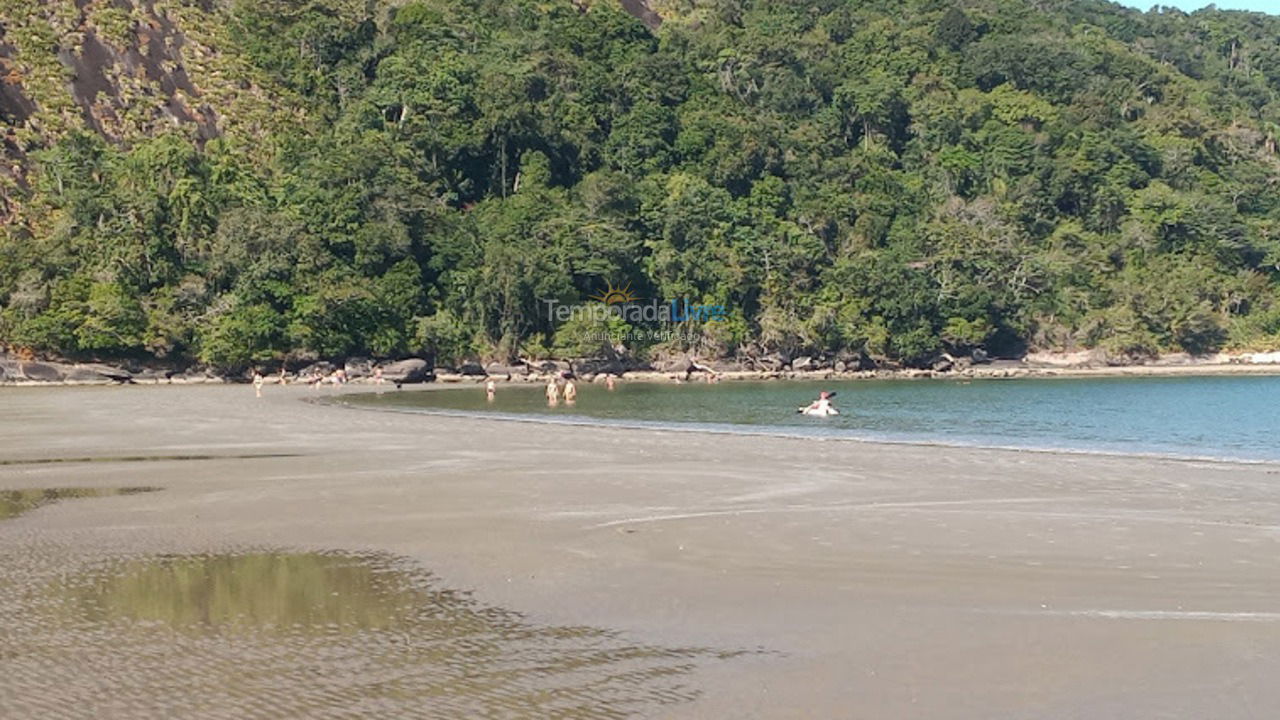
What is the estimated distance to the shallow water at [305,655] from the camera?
823cm

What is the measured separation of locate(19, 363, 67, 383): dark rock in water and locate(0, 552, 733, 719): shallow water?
65.1 metres

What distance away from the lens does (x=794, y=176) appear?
380 feet

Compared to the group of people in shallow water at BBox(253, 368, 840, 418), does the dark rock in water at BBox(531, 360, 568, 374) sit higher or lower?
higher

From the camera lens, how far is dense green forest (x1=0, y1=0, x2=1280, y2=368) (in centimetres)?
8100

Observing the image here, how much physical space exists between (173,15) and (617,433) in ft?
333

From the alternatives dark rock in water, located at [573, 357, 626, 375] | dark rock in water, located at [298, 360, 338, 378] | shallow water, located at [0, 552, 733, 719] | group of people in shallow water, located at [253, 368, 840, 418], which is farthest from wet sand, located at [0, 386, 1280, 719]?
dark rock in water, located at [573, 357, 626, 375]

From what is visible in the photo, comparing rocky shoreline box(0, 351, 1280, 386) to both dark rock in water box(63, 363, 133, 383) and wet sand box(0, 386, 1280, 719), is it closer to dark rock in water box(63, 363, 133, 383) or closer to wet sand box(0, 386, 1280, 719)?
dark rock in water box(63, 363, 133, 383)

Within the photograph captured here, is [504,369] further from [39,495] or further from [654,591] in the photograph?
[654,591]

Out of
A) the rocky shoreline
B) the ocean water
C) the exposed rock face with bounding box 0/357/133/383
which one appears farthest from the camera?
the rocky shoreline

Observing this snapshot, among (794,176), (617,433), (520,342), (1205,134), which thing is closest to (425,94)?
(520,342)

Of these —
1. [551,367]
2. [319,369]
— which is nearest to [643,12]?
[551,367]

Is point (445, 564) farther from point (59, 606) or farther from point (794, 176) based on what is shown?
point (794, 176)

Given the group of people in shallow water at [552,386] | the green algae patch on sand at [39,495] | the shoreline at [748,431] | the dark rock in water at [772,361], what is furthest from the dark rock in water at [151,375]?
the green algae patch on sand at [39,495]

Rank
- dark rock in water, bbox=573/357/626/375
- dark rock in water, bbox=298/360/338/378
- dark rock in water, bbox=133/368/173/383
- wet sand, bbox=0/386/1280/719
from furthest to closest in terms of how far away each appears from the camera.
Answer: dark rock in water, bbox=573/357/626/375 < dark rock in water, bbox=298/360/338/378 < dark rock in water, bbox=133/368/173/383 < wet sand, bbox=0/386/1280/719
